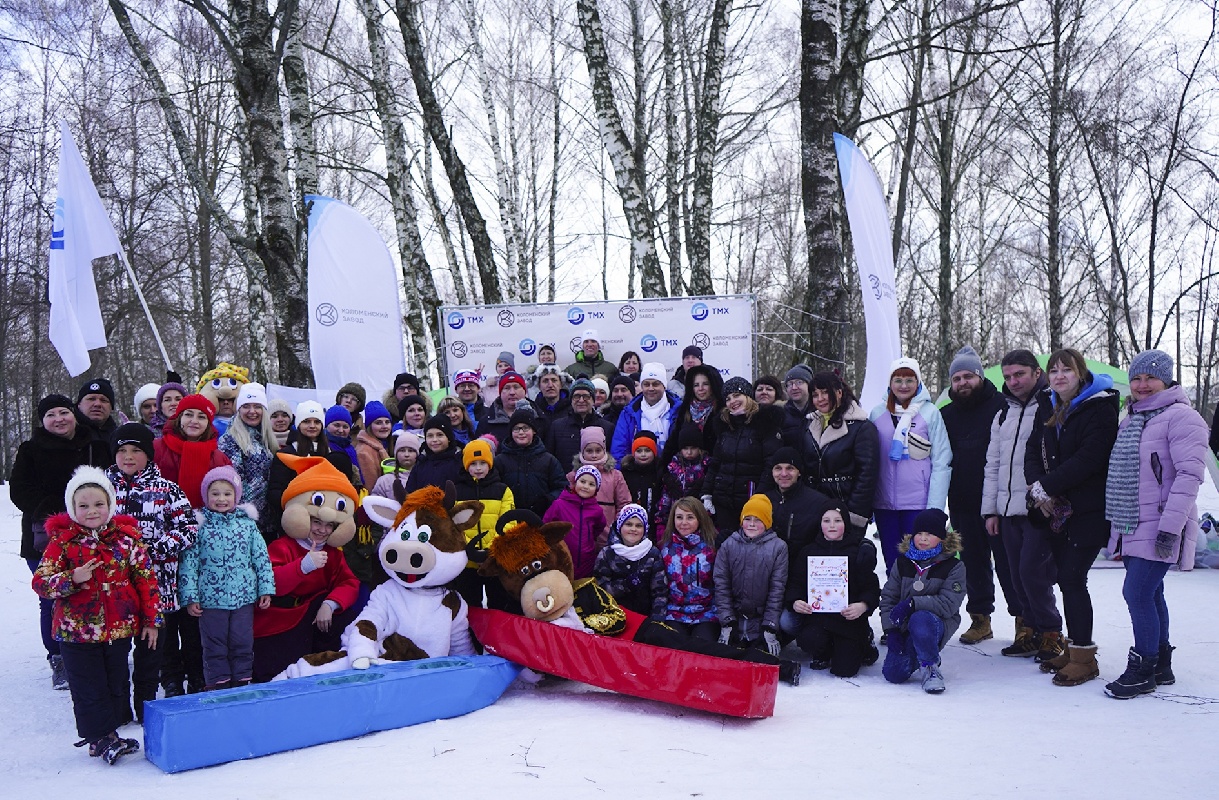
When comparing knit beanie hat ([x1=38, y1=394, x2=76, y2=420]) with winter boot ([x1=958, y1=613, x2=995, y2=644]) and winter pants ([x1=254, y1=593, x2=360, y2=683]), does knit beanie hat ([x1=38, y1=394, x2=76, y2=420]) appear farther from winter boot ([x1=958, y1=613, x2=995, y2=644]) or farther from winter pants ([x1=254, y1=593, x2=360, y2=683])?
winter boot ([x1=958, y1=613, x2=995, y2=644])

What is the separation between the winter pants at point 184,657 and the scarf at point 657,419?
11.8ft

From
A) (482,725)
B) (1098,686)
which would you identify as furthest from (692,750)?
(1098,686)

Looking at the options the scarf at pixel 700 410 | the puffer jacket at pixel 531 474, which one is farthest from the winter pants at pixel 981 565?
the puffer jacket at pixel 531 474

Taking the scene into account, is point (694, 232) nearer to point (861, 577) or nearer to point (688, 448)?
point (688, 448)

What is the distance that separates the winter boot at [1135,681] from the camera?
5.12 m

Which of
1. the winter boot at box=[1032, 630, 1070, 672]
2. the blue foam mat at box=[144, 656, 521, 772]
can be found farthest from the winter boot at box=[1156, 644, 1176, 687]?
the blue foam mat at box=[144, 656, 521, 772]

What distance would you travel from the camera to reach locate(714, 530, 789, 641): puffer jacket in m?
5.97

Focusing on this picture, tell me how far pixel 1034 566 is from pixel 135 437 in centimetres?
532

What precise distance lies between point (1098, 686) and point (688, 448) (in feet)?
9.67

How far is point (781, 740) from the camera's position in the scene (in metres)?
4.52

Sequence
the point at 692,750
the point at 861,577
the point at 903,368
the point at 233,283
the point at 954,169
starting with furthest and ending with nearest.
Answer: the point at 233,283, the point at 954,169, the point at 903,368, the point at 861,577, the point at 692,750

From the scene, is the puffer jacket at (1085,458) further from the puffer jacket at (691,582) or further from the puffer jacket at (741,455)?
the puffer jacket at (691,582)

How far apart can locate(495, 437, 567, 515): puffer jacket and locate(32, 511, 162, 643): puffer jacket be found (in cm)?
263

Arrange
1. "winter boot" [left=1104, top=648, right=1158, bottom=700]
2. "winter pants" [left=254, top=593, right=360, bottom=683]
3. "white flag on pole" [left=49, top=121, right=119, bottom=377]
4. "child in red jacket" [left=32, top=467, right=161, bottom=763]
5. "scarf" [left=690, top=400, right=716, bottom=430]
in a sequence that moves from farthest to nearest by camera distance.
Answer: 1. "white flag on pole" [left=49, top=121, right=119, bottom=377]
2. "scarf" [left=690, top=400, right=716, bottom=430]
3. "winter pants" [left=254, top=593, right=360, bottom=683]
4. "winter boot" [left=1104, top=648, right=1158, bottom=700]
5. "child in red jacket" [left=32, top=467, right=161, bottom=763]
